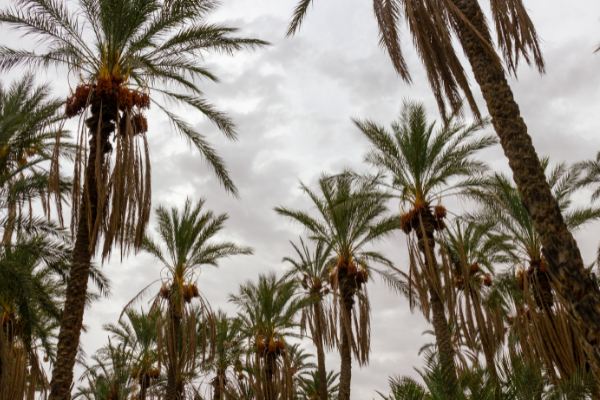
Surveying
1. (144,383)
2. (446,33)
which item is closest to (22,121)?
(446,33)

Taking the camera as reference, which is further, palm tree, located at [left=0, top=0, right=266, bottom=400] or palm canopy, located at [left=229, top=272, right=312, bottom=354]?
palm canopy, located at [left=229, top=272, right=312, bottom=354]

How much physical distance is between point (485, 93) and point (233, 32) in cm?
606

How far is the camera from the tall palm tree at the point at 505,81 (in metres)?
6.43

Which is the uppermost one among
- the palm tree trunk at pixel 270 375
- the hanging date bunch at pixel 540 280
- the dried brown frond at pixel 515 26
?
the dried brown frond at pixel 515 26

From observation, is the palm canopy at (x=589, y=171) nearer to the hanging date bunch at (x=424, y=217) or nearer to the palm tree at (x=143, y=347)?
the hanging date bunch at (x=424, y=217)

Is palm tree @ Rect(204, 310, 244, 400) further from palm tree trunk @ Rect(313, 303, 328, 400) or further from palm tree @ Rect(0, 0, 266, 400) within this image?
palm tree @ Rect(0, 0, 266, 400)

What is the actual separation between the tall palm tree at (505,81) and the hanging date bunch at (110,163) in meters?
4.90

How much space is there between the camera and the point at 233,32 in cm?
1143

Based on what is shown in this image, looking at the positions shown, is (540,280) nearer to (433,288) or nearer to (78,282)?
(433,288)

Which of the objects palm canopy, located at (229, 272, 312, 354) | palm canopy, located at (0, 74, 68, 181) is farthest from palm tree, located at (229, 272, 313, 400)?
palm canopy, located at (0, 74, 68, 181)

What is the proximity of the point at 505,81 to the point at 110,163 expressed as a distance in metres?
7.06

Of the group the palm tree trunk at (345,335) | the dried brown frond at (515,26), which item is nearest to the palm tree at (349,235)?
the palm tree trunk at (345,335)

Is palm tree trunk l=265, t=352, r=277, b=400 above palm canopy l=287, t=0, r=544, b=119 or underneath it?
underneath

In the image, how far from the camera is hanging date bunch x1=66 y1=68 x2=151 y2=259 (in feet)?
29.2
